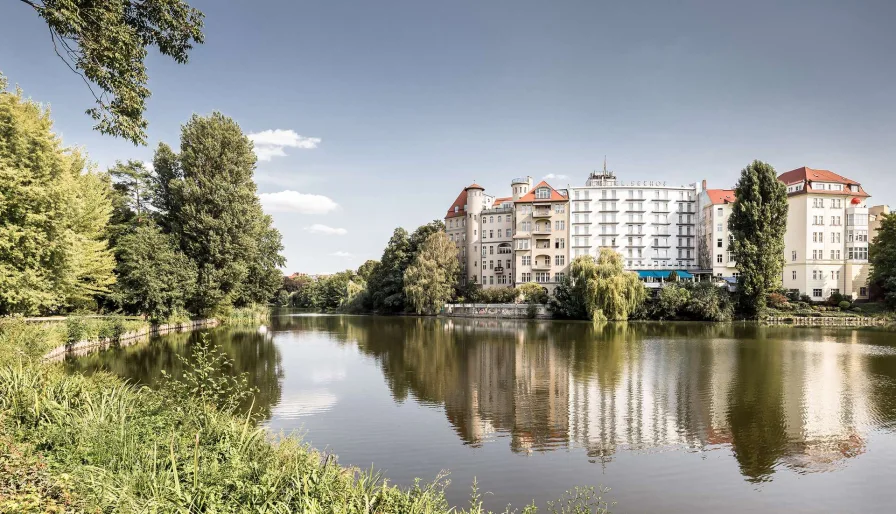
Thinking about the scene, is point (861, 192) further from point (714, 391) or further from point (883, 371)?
point (714, 391)

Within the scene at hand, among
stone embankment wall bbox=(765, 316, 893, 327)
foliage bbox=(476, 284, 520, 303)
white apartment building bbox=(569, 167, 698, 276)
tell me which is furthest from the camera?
white apartment building bbox=(569, 167, 698, 276)

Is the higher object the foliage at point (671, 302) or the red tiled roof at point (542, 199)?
the red tiled roof at point (542, 199)

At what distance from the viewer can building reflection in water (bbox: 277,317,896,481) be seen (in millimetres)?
12727

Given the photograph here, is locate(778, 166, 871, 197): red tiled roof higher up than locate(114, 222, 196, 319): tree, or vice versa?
locate(778, 166, 871, 197): red tiled roof

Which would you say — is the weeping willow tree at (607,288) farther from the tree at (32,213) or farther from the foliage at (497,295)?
the tree at (32,213)

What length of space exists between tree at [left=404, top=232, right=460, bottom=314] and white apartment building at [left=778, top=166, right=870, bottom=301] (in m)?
40.1

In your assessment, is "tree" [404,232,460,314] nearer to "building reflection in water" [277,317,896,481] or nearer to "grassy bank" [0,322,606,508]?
"building reflection in water" [277,317,896,481]

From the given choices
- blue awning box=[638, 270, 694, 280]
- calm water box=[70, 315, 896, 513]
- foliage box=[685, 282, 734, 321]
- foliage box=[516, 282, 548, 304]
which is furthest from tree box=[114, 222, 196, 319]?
blue awning box=[638, 270, 694, 280]

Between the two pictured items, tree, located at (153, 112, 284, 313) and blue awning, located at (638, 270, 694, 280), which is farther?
blue awning, located at (638, 270, 694, 280)

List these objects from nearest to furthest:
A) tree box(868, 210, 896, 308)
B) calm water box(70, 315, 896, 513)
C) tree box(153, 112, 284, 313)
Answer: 1. calm water box(70, 315, 896, 513)
2. tree box(153, 112, 284, 313)
3. tree box(868, 210, 896, 308)

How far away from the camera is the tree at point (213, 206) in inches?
1619

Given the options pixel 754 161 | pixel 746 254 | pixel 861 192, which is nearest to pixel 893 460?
pixel 746 254

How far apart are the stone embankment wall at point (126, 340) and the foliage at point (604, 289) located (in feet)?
115

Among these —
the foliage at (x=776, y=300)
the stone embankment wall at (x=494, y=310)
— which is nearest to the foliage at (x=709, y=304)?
the foliage at (x=776, y=300)
